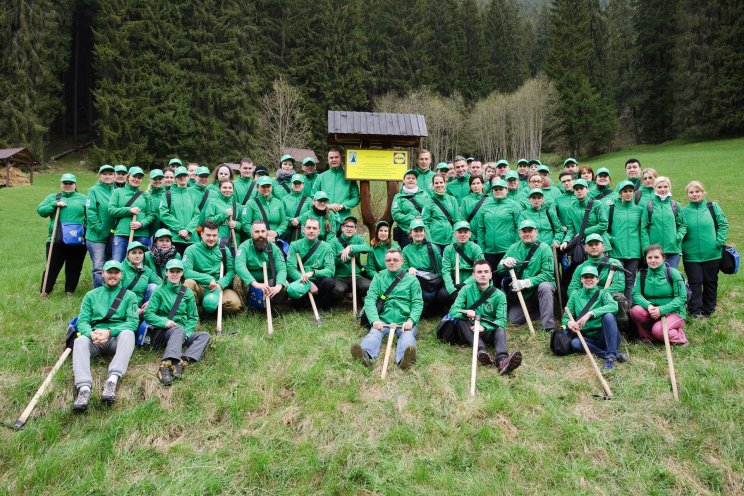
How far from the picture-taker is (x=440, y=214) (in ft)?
29.8

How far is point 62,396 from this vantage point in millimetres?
5930

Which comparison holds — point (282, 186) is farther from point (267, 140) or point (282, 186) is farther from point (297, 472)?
point (267, 140)

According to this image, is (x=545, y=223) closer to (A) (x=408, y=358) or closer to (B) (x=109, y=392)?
(A) (x=408, y=358)

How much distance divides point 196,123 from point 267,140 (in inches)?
216

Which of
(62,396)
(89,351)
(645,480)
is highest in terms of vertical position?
(89,351)

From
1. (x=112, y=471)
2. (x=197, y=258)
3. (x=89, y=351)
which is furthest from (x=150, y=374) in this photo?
(x=197, y=258)

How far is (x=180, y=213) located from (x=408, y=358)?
198 inches

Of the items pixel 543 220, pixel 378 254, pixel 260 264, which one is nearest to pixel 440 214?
pixel 378 254

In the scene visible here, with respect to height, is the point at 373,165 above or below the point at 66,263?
above

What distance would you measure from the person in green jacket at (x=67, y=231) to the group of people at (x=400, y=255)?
1.0 inches

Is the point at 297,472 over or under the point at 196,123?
under

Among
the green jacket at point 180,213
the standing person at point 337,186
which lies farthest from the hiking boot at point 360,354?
the green jacket at point 180,213

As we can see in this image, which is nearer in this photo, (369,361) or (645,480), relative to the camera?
(645,480)

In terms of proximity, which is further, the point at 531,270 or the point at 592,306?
the point at 531,270
